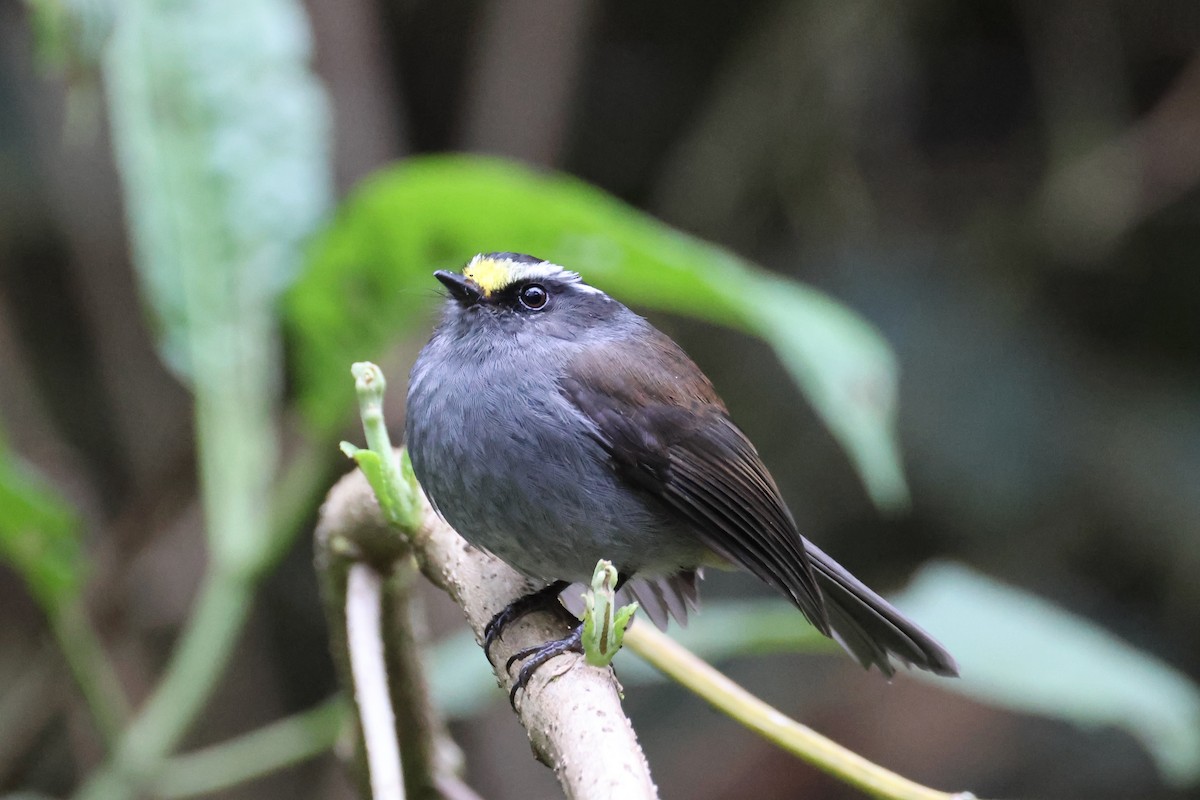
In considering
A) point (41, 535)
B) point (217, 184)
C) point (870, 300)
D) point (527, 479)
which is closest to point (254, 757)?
point (41, 535)

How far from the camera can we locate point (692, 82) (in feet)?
18.4

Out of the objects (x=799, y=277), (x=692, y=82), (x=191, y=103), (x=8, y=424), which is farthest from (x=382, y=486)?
(x=692, y=82)

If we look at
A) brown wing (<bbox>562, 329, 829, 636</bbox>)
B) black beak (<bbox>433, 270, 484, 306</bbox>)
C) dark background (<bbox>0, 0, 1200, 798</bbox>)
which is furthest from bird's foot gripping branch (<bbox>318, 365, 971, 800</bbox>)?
dark background (<bbox>0, 0, 1200, 798</bbox>)

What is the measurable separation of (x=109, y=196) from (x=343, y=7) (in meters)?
1.50

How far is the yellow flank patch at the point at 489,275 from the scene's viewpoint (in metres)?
2.35

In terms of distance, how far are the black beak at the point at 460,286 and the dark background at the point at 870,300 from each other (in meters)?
2.22

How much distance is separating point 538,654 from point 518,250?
105 cm

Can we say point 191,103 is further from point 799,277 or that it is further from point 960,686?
point 799,277

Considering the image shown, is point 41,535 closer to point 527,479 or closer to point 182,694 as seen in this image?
point 182,694

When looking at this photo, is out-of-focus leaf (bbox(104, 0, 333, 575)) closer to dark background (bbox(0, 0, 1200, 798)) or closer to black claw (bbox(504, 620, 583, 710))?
black claw (bbox(504, 620, 583, 710))

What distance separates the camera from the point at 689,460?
2193mm

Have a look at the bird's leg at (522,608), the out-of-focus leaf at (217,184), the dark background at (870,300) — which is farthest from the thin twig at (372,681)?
the dark background at (870,300)

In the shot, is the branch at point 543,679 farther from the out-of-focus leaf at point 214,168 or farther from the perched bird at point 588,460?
the out-of-focus leaf at point 214,168

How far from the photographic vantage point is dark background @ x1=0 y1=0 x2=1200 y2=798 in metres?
4.85
